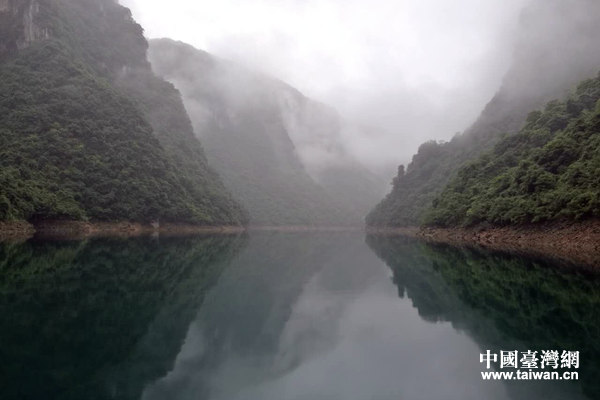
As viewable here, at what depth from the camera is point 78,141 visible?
78.8 meters

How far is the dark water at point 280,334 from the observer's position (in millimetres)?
8375

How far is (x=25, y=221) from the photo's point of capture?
54.1 metres

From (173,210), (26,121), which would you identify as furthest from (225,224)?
(26,121)

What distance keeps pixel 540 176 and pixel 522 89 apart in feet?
301

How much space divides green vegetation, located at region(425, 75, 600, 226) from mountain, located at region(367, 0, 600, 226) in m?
31.3

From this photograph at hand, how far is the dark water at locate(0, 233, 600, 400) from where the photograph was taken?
838 cm

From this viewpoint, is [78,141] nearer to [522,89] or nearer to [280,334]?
[280,334]

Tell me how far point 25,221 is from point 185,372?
177 ft

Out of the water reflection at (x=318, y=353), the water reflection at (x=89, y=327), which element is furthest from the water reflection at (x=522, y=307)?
the water reflection at (x=89, y=327)

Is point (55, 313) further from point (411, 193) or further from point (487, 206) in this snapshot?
point (411, 193)

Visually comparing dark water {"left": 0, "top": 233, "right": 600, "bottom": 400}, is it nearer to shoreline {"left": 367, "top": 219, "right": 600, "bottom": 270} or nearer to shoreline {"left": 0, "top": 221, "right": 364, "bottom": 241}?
shoreline {"left": 367, "top": 219, "right": 600, "bottom": 270}

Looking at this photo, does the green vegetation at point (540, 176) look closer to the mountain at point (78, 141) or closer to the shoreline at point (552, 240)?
the shoreline at point (552, 240)

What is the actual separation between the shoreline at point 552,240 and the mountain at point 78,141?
52175mm

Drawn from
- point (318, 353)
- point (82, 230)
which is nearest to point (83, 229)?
point (82, 230)
